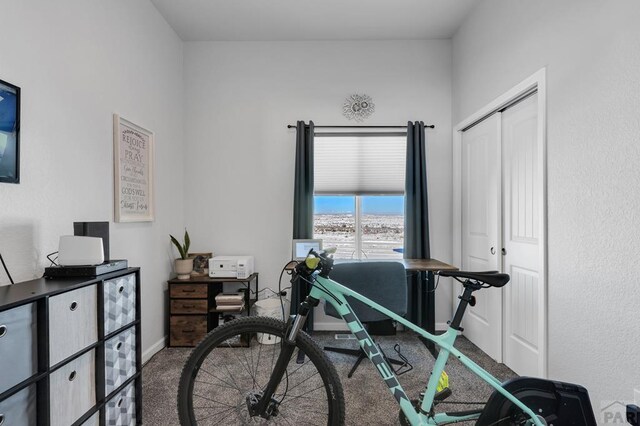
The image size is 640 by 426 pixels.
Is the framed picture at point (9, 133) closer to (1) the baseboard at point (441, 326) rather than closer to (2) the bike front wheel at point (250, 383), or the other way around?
(2) the bike front wheel at point (250, 383)

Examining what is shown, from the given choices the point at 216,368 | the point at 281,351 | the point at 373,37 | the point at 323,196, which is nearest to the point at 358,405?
the point at 281,351

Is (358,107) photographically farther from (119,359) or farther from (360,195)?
(119,359)

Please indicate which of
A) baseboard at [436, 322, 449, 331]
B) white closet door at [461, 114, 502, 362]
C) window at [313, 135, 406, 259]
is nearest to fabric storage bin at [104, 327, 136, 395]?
window at [313, 135, 406, 259]

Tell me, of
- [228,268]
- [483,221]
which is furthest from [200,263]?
[483,221]

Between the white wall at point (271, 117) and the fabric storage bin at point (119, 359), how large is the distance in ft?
5.45

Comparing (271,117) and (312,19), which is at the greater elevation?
(312,19)

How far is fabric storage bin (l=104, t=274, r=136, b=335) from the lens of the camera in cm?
151

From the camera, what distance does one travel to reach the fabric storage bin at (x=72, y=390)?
123cm

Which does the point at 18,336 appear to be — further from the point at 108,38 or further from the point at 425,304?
the point at 425,304

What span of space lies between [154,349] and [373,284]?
1.98 metres

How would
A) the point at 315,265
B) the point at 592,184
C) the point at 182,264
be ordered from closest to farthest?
the point at 315,265
the point at 592,184
the point at 182,264

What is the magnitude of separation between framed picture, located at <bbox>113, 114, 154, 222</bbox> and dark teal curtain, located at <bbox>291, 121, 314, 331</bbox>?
129 centimetres

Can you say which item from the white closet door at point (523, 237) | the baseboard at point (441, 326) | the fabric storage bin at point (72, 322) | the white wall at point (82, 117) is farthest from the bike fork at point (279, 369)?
the baseboard at point (441, 326)

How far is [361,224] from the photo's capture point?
3.40 meters
